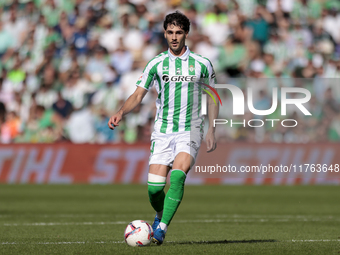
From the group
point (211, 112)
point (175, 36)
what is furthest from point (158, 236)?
point (175, 36)

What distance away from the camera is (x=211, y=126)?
19.0 ft

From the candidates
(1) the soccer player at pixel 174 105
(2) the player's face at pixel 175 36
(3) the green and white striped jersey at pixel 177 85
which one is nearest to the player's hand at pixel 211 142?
(1) the soccer player at pixel 174 105

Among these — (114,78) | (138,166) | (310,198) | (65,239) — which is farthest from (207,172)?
(65,239)

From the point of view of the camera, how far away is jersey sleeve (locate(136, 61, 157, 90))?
18.9ft

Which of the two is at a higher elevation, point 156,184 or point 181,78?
point 181,78

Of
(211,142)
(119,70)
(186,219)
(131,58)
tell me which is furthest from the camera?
(131,58)

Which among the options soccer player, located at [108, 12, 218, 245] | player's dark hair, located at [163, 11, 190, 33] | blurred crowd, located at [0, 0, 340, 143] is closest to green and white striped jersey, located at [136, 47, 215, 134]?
soccer player, located at [108, 12, 218, 245]

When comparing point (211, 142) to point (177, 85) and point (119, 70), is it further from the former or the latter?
point (119, 70)

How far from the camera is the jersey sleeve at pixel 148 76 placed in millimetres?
5746

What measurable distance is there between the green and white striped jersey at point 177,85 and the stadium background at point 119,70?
8533mm

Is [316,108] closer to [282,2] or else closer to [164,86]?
[282,2]

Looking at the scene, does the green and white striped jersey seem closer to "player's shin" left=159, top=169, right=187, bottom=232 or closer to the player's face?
the player's face

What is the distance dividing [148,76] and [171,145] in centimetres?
68

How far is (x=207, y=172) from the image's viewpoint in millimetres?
16438
